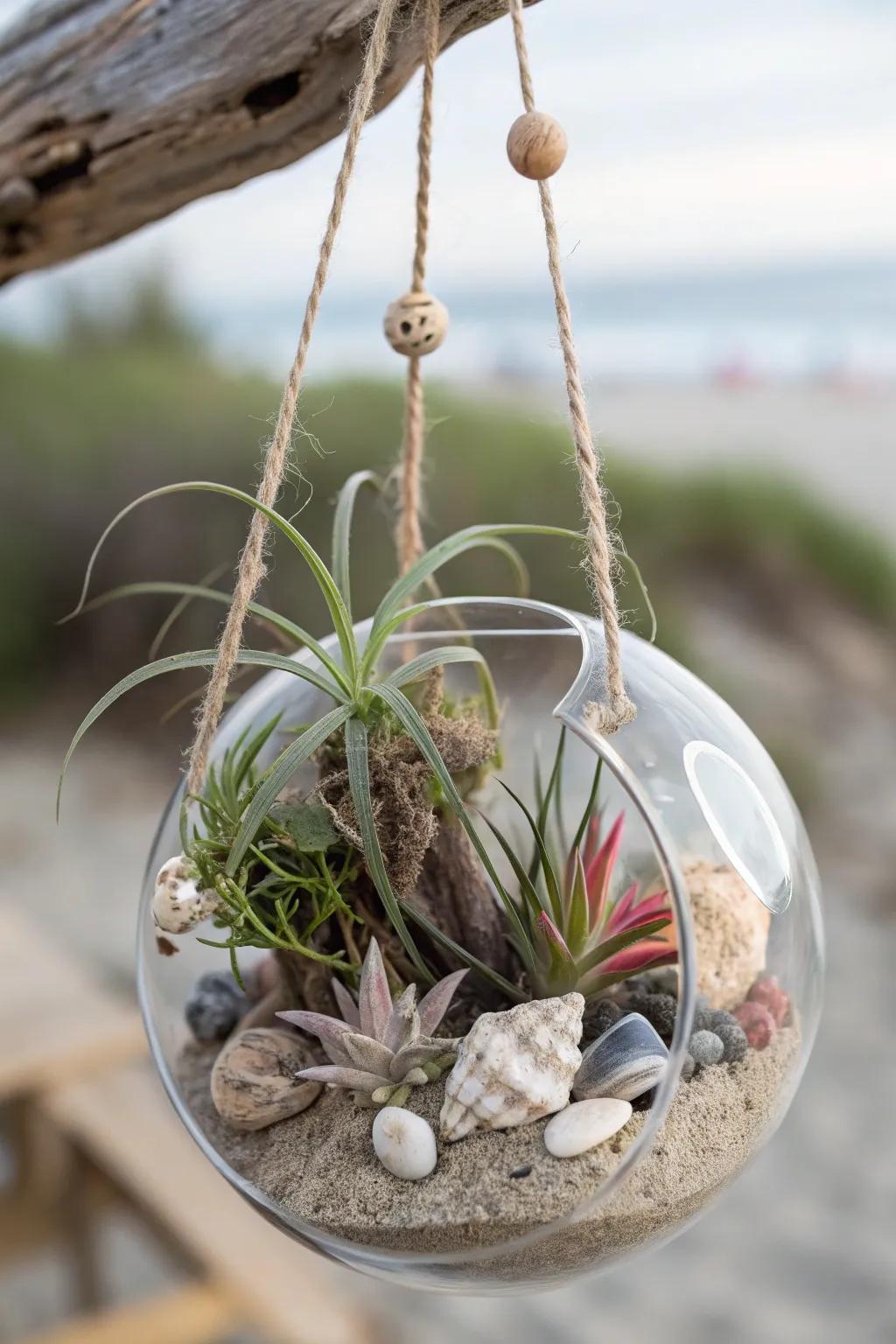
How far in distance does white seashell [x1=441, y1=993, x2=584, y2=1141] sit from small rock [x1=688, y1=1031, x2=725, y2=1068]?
0.06m

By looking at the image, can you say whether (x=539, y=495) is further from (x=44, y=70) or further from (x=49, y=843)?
(x=44, y=70)

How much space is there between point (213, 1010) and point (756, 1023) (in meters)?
0.31

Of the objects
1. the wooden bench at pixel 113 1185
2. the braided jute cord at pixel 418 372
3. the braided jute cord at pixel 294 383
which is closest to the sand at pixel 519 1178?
the braided jute cord at pixel 294 383

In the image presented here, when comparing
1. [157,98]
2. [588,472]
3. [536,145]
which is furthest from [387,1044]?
[157,98]

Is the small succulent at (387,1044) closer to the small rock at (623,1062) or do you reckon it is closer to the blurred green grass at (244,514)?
the small rock at (623,1062)

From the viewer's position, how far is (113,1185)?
2.42m

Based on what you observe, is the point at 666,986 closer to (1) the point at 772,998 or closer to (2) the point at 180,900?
(1) the point at 772,998

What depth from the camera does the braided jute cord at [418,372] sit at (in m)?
0.62

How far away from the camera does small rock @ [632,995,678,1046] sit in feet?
2.00

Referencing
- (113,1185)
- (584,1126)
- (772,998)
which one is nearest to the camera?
(584,1126)

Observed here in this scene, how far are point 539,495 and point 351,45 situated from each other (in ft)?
10.3

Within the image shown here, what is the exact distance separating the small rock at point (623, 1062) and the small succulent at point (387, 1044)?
0.07 m

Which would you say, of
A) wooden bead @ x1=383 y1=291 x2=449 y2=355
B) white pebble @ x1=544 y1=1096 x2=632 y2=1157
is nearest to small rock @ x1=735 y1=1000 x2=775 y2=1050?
white pebble @ x1=544 y1=1096 x2=632 y2=1157

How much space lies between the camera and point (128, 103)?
0.82 meters
